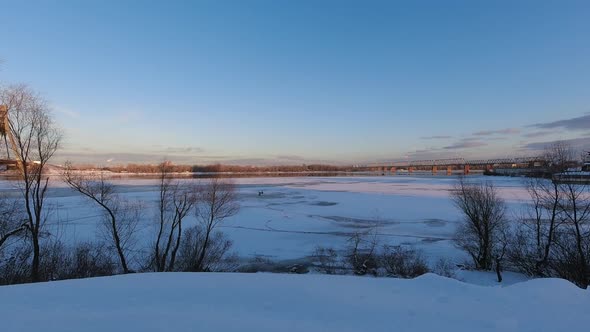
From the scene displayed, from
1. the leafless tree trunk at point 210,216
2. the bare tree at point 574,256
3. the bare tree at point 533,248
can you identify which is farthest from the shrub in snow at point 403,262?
the leafless tree trunk at point 210,216

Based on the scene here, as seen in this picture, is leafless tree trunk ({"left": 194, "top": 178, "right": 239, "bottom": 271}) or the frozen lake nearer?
leafless tree trunk ({"left": 194, "top": 178, "right": 239, "bottom": 271})

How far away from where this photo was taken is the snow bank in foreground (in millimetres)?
3879

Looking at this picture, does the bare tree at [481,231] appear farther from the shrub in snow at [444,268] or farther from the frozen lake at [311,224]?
the shrub in snow at [444,268]

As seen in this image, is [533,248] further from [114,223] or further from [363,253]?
[114,223]

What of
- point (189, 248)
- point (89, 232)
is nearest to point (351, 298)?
point (189, 248)

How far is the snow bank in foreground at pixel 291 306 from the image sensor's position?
12.7 ft

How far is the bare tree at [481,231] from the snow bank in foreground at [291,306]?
12.3 metres

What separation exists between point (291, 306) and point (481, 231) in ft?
53.9

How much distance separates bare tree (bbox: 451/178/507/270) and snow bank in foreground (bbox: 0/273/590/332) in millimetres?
12303

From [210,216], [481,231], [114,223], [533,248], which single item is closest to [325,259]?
[481,231]

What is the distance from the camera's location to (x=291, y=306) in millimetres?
4484

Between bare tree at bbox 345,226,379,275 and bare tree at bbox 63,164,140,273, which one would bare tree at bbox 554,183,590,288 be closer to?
bare tree at bbox 345,226,379,275

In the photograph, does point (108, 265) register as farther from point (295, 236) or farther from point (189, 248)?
point (295, 236)

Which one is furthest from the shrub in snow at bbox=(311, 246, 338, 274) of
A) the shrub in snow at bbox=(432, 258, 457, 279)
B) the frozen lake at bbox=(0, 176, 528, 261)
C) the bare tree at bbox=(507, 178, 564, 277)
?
the bare tree at bbox=(507, 178, 564, 277)
